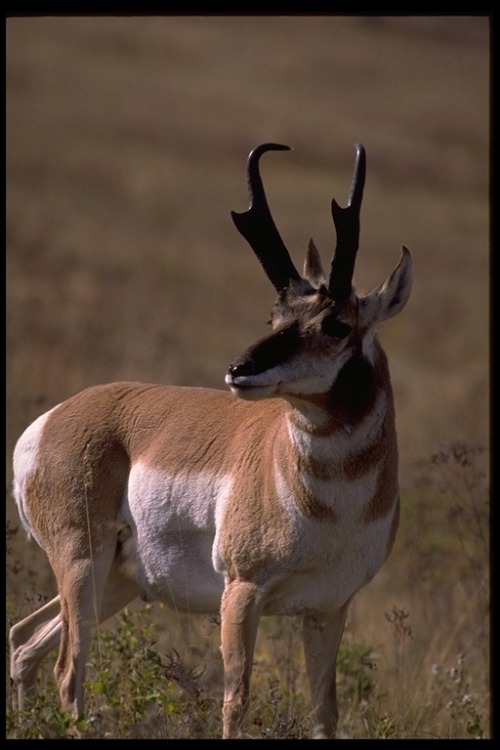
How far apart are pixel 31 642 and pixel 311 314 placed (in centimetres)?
308

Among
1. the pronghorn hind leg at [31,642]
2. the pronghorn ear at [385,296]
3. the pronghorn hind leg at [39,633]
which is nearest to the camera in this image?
the pronghorn ear at [385,296]

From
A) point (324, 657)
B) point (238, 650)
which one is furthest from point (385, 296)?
point (324, 657)

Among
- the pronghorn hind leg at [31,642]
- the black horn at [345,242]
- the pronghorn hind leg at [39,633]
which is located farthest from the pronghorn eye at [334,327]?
the pronghorn hind leg at [31,642]

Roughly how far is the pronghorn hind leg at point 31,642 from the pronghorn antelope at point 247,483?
0.01 meters

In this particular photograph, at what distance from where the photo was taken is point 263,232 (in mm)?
6891

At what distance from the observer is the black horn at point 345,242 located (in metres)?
6.61

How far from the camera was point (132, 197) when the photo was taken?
1556 inches

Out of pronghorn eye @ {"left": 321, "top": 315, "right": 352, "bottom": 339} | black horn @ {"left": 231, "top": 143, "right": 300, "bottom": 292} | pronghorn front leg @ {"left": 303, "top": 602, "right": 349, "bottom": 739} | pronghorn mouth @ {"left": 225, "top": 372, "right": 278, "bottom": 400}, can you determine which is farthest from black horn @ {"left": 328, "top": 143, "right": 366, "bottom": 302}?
pronghorn front leg @ {"left": 303, "top": 602, "right": 349, "bottom": 739}

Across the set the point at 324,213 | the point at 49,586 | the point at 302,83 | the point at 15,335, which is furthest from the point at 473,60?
the point at 49,586

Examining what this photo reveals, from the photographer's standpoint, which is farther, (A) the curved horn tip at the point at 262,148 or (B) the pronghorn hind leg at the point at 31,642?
(B) the pronghorn hind leg at the point at 31,642

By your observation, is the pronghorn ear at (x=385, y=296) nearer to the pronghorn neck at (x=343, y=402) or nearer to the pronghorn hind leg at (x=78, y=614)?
the pronghorn neck at (x=343, y=402)

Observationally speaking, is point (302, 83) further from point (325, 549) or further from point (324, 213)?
point (325, 549)

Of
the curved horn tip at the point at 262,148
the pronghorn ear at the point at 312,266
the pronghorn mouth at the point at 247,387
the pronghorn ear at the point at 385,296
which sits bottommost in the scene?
the pronghorn mouth at the point at 247,387
